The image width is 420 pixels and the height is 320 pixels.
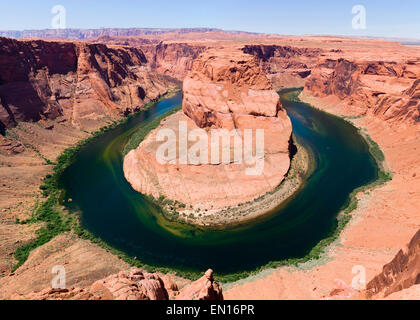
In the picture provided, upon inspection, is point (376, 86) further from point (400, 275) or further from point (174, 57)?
point (174, 57)

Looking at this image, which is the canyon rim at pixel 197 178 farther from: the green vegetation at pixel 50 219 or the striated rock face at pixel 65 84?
the striated rock face at pixel 65 84

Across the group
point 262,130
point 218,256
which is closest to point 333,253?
point 218,256

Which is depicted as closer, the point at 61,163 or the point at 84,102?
the point at 61,163

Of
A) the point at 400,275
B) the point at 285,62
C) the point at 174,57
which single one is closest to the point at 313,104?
the point at 285,62

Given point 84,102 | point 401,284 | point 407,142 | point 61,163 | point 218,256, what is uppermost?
point 84,102

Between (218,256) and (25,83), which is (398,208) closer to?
(218,256)

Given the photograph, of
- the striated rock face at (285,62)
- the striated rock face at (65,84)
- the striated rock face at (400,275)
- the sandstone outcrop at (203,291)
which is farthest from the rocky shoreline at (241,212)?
the striated rock face at (285,62)
